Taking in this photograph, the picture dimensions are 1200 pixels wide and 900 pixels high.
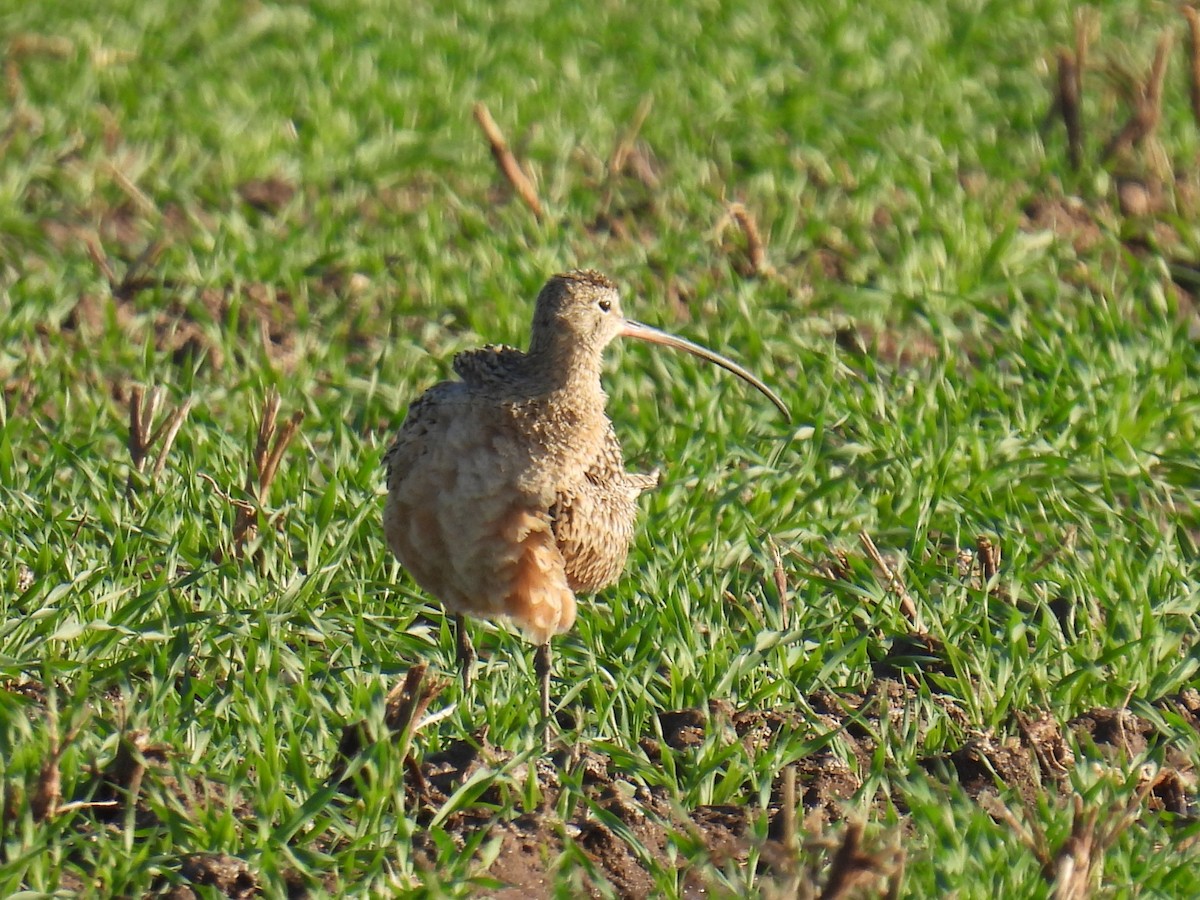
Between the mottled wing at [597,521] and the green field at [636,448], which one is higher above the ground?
the mottled wing at [597,521]

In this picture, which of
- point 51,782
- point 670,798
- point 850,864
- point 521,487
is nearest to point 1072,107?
point 521,487

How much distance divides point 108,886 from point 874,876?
137cm

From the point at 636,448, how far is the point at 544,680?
1.29m

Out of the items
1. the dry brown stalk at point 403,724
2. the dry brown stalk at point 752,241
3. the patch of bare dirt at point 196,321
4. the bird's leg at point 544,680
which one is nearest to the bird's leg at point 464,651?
the bird's leg at point 544,680

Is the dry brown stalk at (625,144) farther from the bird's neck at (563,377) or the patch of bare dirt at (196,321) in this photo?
the bird's neck at (563,377)

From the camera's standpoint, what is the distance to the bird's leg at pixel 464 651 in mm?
4238

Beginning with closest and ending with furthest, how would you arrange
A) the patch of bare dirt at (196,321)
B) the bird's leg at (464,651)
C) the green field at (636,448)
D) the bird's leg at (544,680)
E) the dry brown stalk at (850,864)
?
the dry brown stalk at (850,864), the green field at (636,448), the bird's leg at (544,680), the bird's leg at (464,651), the patch of bare dirt at (196,321)

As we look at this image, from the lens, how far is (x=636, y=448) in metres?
5.27

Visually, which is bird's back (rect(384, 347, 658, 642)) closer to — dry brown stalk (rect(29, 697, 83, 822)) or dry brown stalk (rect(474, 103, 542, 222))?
dry brown stalk (rect(29, 697, 83, 822))

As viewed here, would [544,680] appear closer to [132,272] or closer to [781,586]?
[781,586]

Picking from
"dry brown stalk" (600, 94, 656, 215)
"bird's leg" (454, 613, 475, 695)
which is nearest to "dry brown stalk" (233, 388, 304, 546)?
"bird's leg" (454, 613, 475, 695)

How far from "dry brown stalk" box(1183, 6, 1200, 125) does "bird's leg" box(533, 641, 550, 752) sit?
14.0 ft

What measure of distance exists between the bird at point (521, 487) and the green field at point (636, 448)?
24 centimetres

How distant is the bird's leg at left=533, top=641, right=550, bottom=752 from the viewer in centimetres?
400
